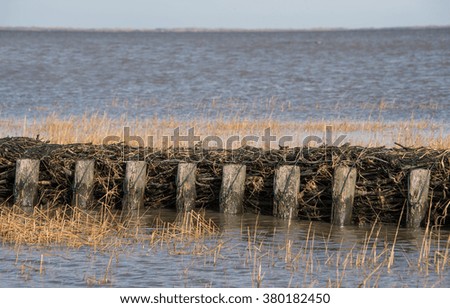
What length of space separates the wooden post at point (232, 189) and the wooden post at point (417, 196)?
2209mm

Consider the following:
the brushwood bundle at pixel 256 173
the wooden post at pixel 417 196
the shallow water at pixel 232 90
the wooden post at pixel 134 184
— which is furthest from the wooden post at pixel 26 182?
the shallow water at pixel 232 90

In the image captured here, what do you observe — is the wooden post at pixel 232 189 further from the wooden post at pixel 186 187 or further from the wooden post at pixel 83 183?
the wooden post at pixel 83 183

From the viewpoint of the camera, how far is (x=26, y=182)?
1266 centimetres

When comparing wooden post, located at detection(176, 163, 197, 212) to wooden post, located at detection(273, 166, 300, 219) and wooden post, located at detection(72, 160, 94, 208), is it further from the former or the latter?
wooden post, located at detection(72, 160, 94, 208)

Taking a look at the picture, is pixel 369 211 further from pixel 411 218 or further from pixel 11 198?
pixel 11 198

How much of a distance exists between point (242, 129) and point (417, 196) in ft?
31.1

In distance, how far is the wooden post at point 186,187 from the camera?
479 inches

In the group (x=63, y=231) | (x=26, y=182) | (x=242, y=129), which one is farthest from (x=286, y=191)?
(x=242, y=129)

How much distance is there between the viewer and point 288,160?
12148mm

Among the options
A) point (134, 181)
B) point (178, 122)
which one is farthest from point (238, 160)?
point (178, 122)

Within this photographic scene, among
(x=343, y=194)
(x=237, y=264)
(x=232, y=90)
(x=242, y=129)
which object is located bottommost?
(x=232, y=90)

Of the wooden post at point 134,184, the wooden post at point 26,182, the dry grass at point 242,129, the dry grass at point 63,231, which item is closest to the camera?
the dry grass at point 63,231

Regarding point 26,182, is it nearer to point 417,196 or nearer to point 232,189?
point 232,189

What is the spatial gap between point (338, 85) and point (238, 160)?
84.6ft
